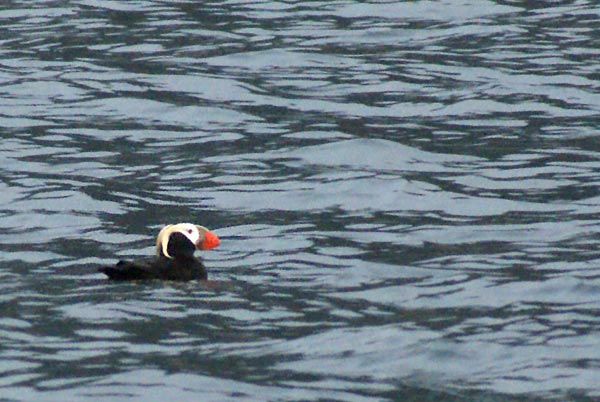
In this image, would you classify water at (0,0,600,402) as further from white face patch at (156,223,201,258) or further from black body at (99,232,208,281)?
white face patch at (156,223,201,258)

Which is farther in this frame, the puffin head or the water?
the puffin head

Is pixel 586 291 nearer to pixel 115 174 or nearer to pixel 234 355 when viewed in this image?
pixel 234 355

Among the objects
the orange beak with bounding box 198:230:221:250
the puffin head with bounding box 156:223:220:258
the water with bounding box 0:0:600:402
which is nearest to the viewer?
the water with bounding box 0:0:600:402

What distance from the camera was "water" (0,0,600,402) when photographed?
10.1 meters

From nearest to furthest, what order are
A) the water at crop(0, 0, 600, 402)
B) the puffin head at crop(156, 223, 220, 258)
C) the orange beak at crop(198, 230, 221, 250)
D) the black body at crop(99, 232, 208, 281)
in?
the water at crop(0, 0, 600, 402) < the black body at crop(99, 232, 208, 281) < the puffin head at crop(156, 223, 220, 258) < the orange beak at crop(198, 230, 221, 250)

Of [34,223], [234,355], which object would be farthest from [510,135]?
[234,355]

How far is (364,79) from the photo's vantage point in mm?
18688

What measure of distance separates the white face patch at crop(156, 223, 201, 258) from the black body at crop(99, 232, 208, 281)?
1.2 inches

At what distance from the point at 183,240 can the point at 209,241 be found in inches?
11.5

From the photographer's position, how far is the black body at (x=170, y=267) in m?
11.6

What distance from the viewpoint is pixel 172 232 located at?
1240cm

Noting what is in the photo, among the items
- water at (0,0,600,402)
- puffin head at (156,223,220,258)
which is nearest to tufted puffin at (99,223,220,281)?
puffin head at (156,223,220,258)

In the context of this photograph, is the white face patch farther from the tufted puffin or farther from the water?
the water

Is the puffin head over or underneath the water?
over
